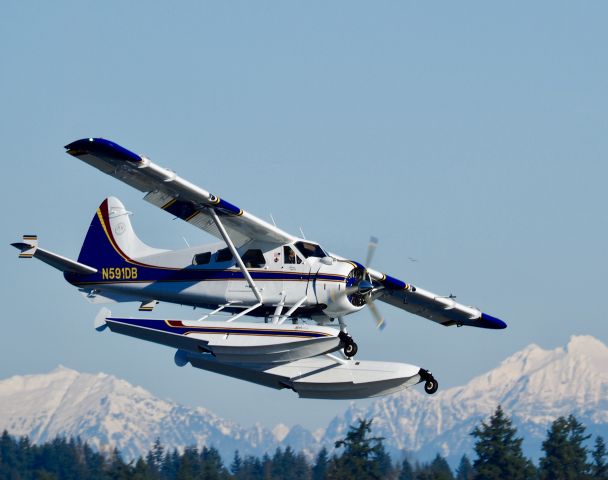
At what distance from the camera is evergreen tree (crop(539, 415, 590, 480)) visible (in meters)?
86.5

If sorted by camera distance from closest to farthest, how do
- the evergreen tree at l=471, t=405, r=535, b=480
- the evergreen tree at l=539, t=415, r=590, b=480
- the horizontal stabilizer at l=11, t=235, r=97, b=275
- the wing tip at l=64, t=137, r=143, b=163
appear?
the wing tip at l=64, t=137, r=143, b=163 → the horizontal stabilizer at l=11, t=235, r=97, b=275 → the evergreen tree at l=471, t=405, r=535, b=480 → the evergreen tree at l=539, t=415, r=590, b=480

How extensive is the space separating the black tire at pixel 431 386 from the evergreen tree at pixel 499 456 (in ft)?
182

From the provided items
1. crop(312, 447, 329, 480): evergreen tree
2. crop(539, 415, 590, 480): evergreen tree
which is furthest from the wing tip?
crop(312, 447, 329, 480): evergreen tree

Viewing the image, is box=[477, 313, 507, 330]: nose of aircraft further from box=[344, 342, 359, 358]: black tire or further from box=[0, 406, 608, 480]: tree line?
box=[0, 406, 608, 480]: tree line

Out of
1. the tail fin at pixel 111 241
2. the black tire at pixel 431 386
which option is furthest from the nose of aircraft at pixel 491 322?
the tail fin at pixel 111 241

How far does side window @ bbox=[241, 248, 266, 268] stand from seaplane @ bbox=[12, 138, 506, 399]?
0.08ft

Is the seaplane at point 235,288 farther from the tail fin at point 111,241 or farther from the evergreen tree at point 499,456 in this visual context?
the evergreen tree at point 499,456

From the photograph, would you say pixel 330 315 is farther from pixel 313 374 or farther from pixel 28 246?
pixel 28 246

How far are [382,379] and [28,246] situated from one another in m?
9.07

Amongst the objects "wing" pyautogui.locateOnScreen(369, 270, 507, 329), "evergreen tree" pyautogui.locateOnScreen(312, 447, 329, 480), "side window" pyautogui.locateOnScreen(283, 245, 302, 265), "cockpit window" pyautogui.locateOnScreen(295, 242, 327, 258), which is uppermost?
"evergreen tree" pyautogui.locateOnScreen(312, 447, 329, 480)

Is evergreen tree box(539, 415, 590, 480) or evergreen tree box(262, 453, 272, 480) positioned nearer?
evergreen tree box(539, 415, 590, 480)

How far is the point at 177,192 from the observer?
2819 centimetres

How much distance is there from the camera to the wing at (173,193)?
2627 centimetres

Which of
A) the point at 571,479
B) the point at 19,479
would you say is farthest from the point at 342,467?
the point at 19,479
